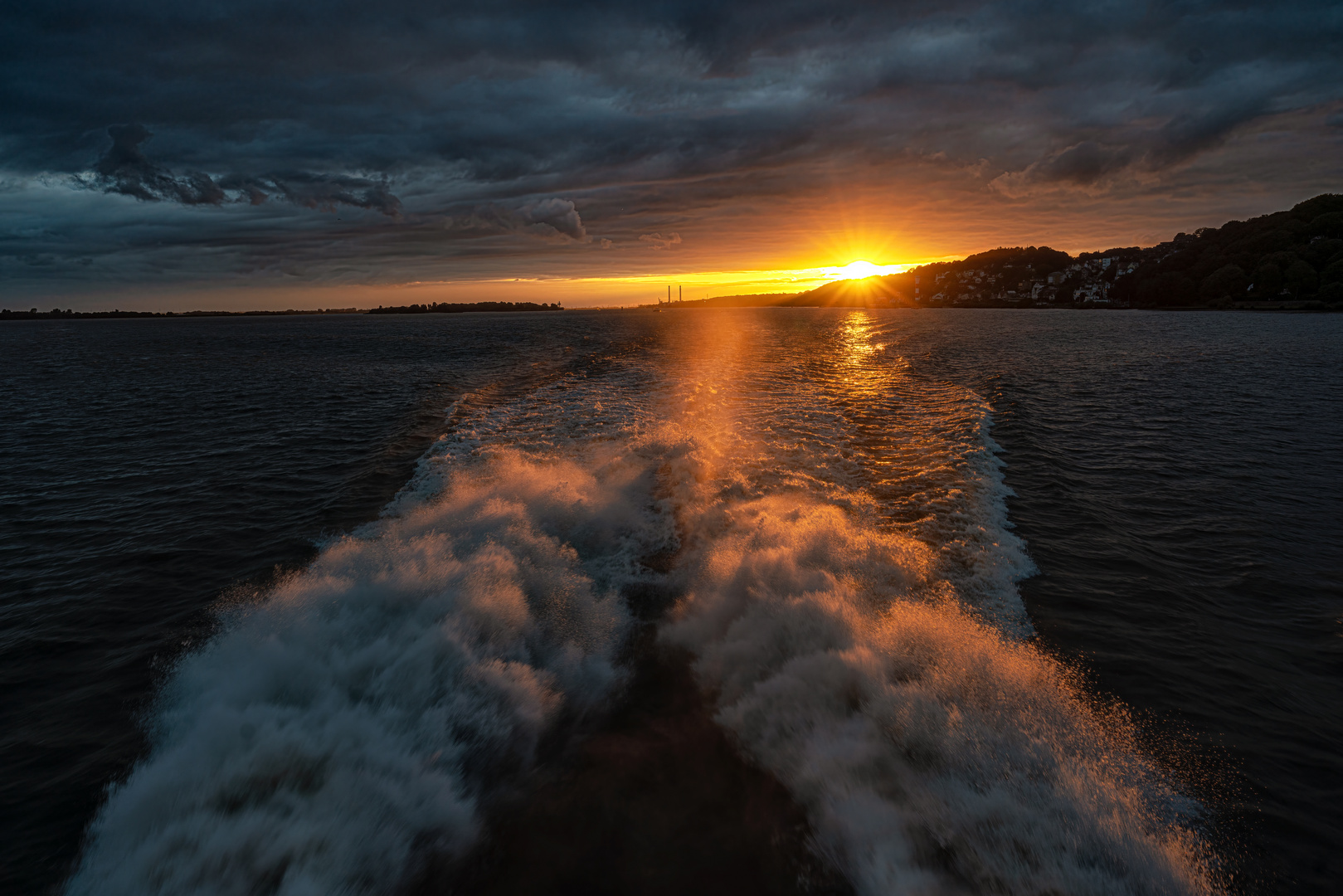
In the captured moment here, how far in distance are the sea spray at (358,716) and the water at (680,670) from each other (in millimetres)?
38

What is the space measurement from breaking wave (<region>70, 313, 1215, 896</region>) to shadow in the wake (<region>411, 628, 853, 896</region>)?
26cm

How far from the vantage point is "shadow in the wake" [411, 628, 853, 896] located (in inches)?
187

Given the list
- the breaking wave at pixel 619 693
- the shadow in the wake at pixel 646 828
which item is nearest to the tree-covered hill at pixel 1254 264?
the breaking wave at pixel 619 693

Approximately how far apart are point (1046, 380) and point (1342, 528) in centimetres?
2182

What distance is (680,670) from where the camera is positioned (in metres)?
7.42

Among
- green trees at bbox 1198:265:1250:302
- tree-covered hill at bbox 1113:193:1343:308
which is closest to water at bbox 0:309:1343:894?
tree-covered hill at bbox 1113:193:1343:308

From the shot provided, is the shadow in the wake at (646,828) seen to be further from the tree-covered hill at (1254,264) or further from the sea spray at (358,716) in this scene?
the tree-covered hill at (1254,264)

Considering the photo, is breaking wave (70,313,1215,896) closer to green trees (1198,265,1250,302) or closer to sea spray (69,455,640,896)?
sea spray (69,455,640,896)

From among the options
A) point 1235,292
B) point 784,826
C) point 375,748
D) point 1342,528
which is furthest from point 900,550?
point 1235,292

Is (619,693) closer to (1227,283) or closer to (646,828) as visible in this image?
(646,828)

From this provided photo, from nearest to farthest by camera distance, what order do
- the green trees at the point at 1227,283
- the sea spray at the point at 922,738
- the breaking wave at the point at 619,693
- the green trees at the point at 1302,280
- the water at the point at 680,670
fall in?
the sea spray at the point at 922,738, the breaking wave at the point at 619,693, the water at the point at 680,670, the green trees at the point at 1302,280, the green trees at the point at 1227,283

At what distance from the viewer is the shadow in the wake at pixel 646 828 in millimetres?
4738

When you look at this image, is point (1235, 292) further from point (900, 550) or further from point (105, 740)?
point (105, 740)

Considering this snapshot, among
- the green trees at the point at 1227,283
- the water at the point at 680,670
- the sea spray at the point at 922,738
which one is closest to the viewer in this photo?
the sea spray at the point at 922,738
